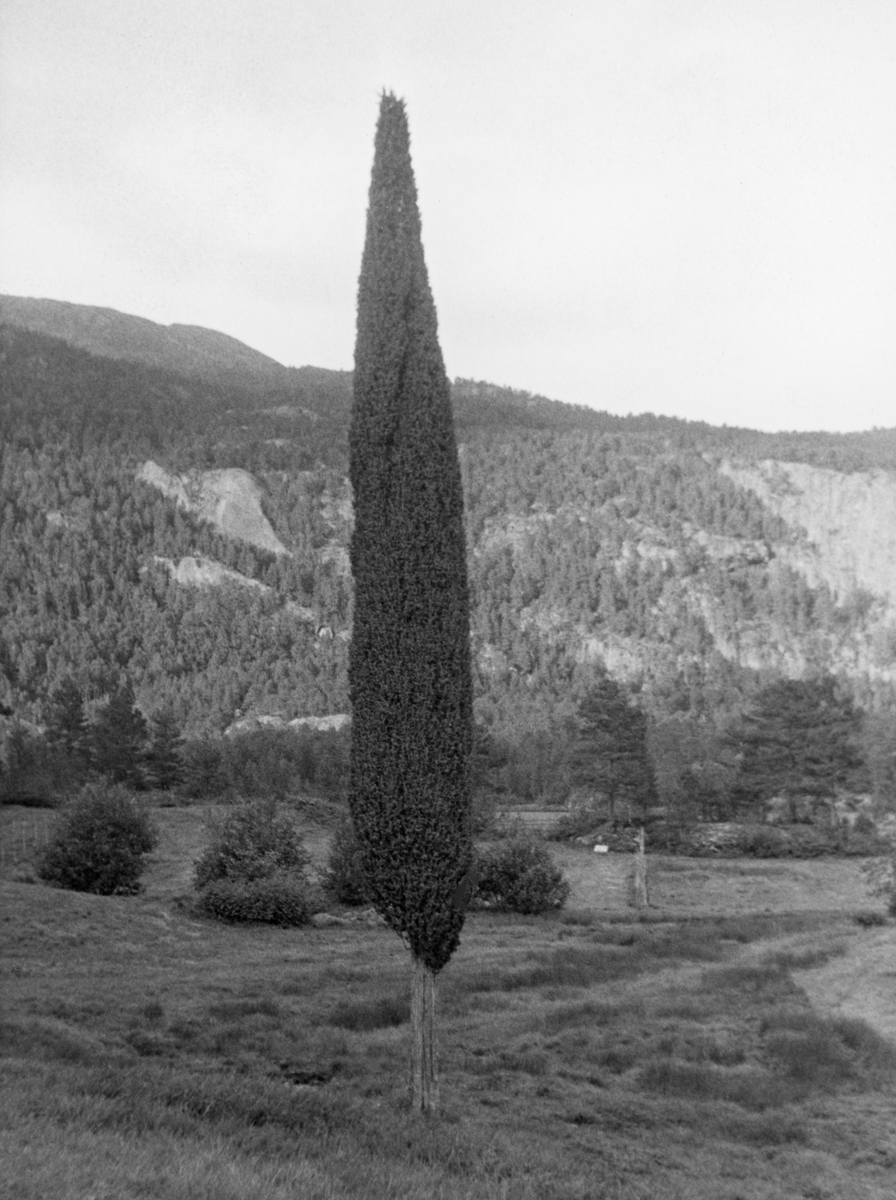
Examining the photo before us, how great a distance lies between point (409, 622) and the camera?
11.2m

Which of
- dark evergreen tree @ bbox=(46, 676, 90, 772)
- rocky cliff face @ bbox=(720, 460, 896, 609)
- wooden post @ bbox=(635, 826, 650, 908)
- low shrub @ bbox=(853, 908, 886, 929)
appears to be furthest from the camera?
rocky cliff face @ bbox=(720, 460, 896, 609)

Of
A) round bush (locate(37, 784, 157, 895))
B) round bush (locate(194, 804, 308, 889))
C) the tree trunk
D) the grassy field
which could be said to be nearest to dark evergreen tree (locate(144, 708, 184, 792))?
round bush (locate(37, 784, 157, 895))

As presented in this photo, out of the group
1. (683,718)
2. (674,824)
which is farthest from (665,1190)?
(683,718)

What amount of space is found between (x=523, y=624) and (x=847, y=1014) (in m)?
139

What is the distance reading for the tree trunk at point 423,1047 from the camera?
34.4ft

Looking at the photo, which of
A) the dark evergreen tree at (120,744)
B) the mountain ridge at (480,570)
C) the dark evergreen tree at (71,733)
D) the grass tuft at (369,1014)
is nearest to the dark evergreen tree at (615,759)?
the dark evergreen tree at (120,744)

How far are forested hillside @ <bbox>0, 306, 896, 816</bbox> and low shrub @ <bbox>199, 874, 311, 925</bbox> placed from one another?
235ft

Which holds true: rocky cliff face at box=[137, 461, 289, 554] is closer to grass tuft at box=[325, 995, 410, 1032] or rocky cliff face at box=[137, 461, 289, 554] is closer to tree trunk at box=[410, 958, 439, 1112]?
grass tuft at box=[325, 995, 410, 1032]

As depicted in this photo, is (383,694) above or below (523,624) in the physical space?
above

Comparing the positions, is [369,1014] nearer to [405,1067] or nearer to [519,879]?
[405,1067]

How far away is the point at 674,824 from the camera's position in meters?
50.1

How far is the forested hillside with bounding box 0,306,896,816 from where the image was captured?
123500 millimetres

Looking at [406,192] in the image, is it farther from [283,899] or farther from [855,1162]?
[283,899]

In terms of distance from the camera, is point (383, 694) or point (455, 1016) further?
point (455, 1016)
